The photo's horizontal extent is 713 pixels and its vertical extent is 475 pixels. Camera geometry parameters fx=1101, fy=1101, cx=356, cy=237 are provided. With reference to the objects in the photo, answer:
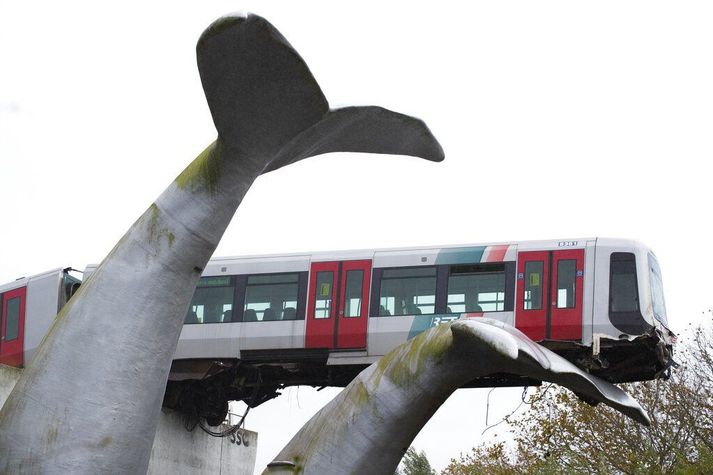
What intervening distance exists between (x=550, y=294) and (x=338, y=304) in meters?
3.34

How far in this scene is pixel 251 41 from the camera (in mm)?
5852

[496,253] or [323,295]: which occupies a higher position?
[496,253]

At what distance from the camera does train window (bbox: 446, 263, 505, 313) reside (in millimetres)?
17047

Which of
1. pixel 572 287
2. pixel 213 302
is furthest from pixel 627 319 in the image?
pixel 213 302

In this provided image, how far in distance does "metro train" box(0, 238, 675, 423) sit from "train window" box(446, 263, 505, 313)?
0.02 m

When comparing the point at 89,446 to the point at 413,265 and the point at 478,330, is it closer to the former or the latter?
the point at 478,330

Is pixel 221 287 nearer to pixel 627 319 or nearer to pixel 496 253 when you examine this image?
pixel 496 253

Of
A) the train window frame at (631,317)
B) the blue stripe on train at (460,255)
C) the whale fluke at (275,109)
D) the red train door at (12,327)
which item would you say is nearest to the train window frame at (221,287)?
the red train door at (12,327)

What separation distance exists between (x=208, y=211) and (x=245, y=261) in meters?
11.9

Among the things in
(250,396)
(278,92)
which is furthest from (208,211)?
(250,396)

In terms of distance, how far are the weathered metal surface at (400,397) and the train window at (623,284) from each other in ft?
30.8

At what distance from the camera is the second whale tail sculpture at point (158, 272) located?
597 cm

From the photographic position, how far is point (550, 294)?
16.8m

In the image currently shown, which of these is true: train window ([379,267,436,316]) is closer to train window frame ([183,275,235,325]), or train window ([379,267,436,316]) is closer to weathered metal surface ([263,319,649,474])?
train window frame ([183,275,235,325])
